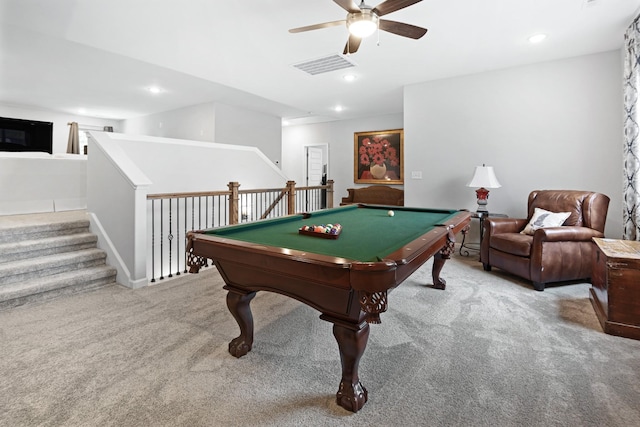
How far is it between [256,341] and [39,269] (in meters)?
2.47

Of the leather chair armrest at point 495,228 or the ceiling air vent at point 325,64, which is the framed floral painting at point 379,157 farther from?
the leather chair armrest at point 495,228

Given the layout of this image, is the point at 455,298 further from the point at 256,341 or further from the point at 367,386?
the point at 256,341

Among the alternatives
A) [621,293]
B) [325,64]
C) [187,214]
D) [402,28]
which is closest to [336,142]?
[325,64]

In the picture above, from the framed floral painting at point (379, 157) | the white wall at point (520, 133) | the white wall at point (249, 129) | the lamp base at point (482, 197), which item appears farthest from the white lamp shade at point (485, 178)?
the white wall at point (249, 129)

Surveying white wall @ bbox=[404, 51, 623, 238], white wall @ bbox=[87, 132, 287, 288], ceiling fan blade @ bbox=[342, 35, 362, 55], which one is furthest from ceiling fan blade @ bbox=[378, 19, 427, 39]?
white wall @ bbox=[87, 132, 287, 288]

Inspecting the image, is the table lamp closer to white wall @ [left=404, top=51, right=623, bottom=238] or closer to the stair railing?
white wall @ [left=404, top=51, right=623, bottom=238]

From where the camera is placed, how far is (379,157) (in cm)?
777

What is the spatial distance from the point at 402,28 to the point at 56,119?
30.4 ft

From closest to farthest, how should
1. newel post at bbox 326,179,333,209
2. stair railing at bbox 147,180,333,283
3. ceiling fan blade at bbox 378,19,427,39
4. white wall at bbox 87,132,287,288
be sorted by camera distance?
ceiling fan blade at bbox 378,19,427,39 < white wall at bbox 87,132,287,288 < stair railing at bbox 147,180,333,283 < newel post at bbox 326,179,333,209

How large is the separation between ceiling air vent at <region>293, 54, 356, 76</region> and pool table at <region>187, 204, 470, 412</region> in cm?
282

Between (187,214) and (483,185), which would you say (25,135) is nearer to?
(187,214)

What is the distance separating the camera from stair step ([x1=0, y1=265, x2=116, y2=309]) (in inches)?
107

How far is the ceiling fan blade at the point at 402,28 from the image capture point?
2.52 m

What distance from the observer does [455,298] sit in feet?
9.68
